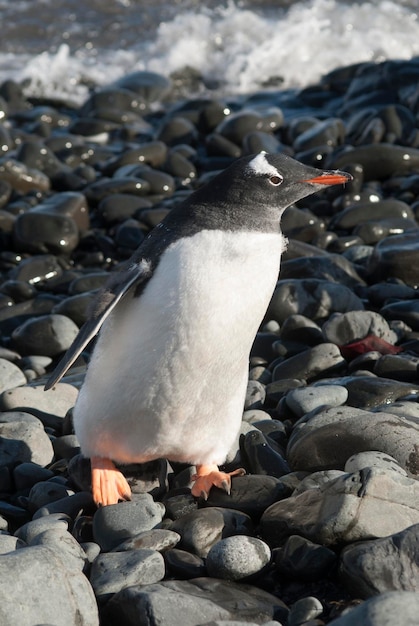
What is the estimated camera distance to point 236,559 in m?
3.57

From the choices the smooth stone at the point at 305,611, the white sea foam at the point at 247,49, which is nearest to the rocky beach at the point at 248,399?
the smooth stone at the point at 305,611

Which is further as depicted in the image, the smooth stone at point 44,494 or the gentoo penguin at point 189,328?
the smooth stone at point 44,494

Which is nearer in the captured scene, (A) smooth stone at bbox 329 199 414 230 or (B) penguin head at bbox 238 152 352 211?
(B) penguin head at bbox 238 152 352 211

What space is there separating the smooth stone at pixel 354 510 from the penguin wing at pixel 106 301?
1033mm

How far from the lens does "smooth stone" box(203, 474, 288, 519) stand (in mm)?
4078

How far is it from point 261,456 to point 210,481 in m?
0.31

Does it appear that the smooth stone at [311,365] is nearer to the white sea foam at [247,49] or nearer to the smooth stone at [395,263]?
the smooth stone at [395,263]

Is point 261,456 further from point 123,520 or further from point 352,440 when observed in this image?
point 123,520

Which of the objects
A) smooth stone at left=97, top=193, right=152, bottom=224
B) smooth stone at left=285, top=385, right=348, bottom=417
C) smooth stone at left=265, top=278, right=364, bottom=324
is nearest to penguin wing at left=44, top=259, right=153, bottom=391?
smooth stone at left=285, top=385, right=348, bottom=417

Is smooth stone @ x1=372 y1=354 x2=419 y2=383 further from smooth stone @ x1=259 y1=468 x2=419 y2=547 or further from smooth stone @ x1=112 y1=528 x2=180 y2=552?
smooth stone @ x1=112 y1=528 x2=180 y2=552

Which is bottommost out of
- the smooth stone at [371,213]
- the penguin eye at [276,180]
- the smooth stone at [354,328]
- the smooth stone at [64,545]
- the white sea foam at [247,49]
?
the white sea foam at [247,49]

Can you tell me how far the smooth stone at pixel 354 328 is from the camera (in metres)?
5.90

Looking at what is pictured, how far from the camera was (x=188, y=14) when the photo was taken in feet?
54.5

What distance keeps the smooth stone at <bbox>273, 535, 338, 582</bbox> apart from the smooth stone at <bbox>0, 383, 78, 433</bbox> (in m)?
1.98
